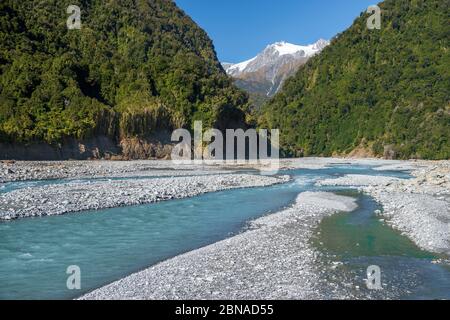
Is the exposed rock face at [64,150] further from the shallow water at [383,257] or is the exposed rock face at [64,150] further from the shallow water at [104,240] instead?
the shallow water at [383,257]

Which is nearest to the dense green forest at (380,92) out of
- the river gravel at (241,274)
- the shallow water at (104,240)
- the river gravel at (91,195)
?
the river gravel at (91,195)

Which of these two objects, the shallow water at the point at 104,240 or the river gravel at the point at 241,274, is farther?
the shallow water at the point at 104,240

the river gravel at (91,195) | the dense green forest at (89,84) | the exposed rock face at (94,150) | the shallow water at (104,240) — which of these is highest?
the dense green forest at (89,84)

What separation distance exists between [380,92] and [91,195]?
111 metres

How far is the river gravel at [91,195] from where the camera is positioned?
2316 cm

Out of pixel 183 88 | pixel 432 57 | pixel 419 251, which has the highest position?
pixel 432 57

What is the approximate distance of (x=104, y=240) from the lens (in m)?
17.5

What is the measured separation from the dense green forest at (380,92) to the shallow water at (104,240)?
83356 mm

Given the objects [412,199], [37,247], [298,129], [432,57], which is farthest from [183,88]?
[37,247]

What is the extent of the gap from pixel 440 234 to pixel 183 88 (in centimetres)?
8235

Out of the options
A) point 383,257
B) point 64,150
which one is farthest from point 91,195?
point 64,150
